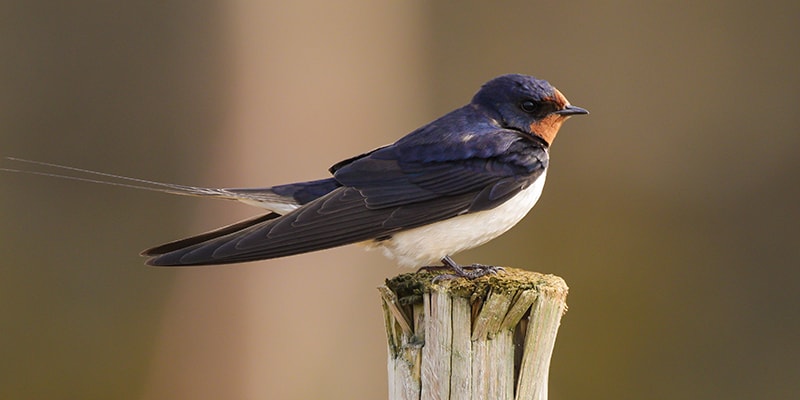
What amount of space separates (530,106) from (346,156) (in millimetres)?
2614

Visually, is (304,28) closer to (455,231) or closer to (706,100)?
(706,100)

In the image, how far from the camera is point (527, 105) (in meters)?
3.48

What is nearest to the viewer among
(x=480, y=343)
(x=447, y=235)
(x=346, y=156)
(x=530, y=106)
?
(x=480, y=343)

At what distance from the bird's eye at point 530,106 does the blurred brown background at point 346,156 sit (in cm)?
227

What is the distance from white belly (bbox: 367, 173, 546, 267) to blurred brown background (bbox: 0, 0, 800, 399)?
92.1 inches

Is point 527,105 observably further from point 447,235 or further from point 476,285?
point 476,285

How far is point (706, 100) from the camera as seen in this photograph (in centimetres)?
671

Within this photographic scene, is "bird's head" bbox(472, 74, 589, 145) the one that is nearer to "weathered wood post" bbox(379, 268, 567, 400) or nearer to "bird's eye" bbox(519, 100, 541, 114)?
"bird's eye" bbox(519, 100, 541, 114)

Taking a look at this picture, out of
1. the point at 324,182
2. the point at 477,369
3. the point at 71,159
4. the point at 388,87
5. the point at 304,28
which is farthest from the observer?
the point at 388,87

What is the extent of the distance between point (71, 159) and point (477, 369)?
3273mm

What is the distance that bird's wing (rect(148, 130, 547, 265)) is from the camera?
9.87ft

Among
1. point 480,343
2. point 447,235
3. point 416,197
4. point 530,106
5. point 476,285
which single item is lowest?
point 480,343

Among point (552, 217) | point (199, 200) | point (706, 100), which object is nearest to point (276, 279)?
point (199, 200)

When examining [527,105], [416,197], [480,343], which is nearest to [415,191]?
[416,197]
